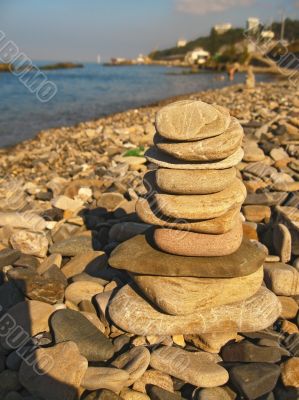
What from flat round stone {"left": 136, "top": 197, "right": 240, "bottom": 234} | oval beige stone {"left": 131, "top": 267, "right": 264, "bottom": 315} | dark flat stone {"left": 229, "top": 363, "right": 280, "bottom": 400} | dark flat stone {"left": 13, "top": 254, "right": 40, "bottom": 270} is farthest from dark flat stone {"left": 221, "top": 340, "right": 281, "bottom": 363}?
dark flat stone {"left": 13, "top": 254, "right": 40, "bottom": 270}

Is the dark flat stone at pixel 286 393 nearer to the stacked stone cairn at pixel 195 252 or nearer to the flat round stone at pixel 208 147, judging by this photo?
the stacked stone cairn at pixel 195 252

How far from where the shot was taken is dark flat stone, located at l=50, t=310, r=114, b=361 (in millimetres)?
3611

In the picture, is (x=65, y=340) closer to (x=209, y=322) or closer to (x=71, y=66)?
(x=209, y=322)

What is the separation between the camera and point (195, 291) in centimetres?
382

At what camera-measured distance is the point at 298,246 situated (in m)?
4.96

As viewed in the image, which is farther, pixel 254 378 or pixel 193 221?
pixel 193 221

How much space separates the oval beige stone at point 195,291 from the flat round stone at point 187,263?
4.7 inches

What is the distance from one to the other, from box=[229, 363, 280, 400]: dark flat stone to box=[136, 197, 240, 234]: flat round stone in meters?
1.21

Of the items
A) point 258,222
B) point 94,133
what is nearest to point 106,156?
point 94,133

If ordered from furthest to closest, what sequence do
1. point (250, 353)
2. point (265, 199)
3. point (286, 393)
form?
point (265, 199) → point (250, 353) → point (286, 393)

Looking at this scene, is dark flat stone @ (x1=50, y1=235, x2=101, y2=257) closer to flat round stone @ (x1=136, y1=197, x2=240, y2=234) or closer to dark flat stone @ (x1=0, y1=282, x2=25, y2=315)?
dark flat stone @ (x1=0, y1=282, x2=25, y2=315)

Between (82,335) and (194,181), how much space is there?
5.79ft

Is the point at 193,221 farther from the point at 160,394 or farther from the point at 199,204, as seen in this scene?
the point at 160,394

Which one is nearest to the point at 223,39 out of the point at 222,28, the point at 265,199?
the point at 222,28
